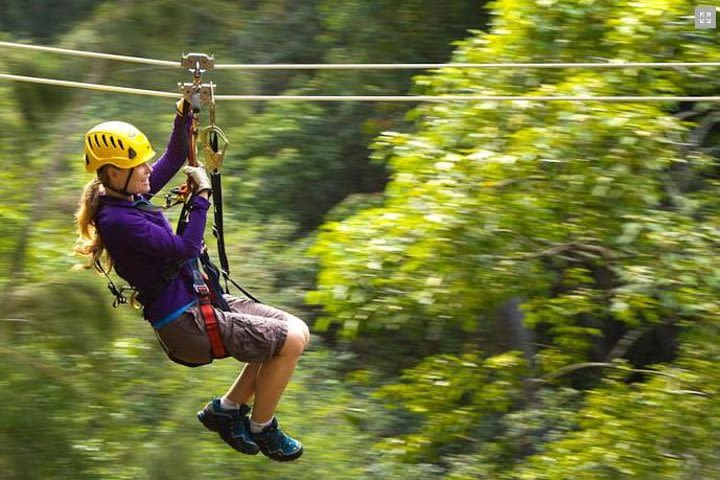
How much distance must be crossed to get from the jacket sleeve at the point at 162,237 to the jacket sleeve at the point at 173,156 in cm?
37

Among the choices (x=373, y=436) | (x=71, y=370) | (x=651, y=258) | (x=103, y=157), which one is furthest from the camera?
(x=373, y=436)

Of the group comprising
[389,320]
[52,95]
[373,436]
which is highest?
[52,95]

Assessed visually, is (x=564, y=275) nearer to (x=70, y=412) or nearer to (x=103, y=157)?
(x=70, y=412)

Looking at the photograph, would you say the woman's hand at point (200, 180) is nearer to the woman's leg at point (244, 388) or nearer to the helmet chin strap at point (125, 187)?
the helmet chin strap at point (125, 187)

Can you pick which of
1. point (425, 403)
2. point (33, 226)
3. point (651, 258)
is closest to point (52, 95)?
point (33, 226)

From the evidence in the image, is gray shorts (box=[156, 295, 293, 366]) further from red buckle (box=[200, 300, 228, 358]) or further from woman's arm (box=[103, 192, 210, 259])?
woman's arm (box=[103, 192, 210, 259])

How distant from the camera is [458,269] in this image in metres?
5.52

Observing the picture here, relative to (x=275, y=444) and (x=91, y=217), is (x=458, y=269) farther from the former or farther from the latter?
(x=91, y=217)

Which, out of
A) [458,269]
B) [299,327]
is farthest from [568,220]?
[299,327]

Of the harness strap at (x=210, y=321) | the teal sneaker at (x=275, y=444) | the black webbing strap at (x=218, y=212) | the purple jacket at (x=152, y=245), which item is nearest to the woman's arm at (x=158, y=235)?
the purple jacket at (x=152, y=245)

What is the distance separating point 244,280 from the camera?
7.41 metres

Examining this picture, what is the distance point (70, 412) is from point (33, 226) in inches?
37.8

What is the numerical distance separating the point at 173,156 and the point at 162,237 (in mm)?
468

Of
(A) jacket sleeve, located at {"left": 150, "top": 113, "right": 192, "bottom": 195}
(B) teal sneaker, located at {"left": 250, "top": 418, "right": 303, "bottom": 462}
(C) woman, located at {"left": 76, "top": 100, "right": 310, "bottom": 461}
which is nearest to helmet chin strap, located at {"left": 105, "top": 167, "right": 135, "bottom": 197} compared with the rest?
(C) woman, located at {"left": 76, "top": 100, "right": 310, "bottom": 461}
